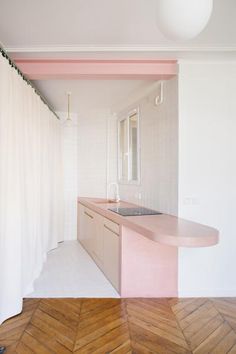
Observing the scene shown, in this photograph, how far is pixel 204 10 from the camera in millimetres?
1259

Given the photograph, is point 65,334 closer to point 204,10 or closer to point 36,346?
point 36,346

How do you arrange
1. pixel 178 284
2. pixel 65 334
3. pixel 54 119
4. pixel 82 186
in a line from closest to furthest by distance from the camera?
pixel 65 334
pixel 178 284
pixel 54 119
pixel 82 186

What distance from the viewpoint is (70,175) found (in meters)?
5.26

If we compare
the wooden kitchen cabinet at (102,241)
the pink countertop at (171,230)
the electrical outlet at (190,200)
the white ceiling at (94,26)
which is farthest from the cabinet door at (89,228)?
the white ceiling at (94,26)

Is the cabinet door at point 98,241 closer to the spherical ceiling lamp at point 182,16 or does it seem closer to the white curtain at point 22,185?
the white curtain at point 22,185

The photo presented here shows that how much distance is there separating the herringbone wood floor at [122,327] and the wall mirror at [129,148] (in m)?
1.90

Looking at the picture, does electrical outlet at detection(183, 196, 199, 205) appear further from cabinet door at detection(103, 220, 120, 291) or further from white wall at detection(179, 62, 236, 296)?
cabinet door at detection(103, 220, 120, 291)

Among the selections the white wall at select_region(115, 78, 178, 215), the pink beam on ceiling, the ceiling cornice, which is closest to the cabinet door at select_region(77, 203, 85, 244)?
the white wall at select_region(115, 78, 178, 215)

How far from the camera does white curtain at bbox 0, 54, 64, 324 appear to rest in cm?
224

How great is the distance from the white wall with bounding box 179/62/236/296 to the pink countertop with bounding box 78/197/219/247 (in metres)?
0.45

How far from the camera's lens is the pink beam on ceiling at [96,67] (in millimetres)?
2891

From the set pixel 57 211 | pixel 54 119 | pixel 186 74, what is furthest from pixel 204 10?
pixel 57 211

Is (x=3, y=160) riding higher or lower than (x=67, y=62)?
lower

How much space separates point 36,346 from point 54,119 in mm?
3518
